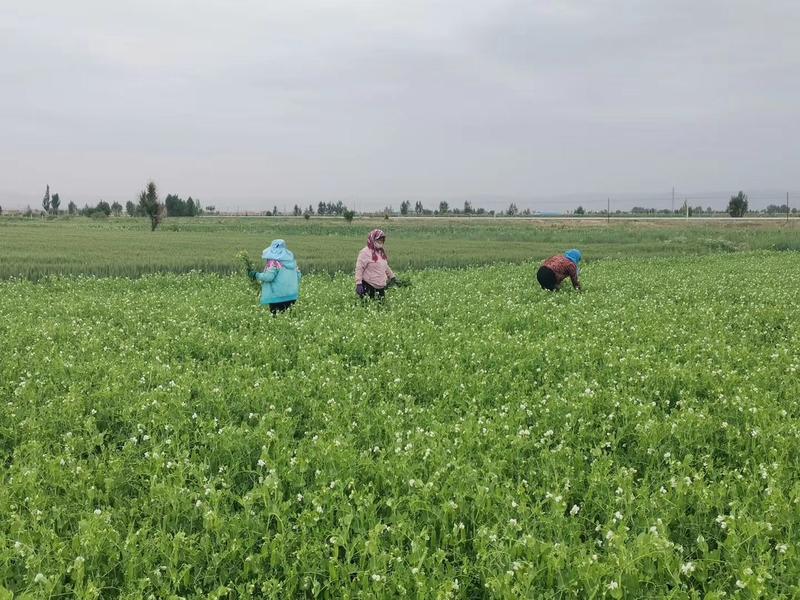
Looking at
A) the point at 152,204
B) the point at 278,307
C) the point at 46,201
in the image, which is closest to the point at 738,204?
the point at 152,204

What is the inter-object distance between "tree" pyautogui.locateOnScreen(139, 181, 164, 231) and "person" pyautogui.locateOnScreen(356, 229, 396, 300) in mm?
60119

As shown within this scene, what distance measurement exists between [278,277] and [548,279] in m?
7.80

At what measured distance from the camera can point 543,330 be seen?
36.7ft

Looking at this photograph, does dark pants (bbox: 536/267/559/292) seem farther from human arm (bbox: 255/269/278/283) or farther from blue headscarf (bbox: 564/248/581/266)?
human arm (bbox: 255/269/278/283)

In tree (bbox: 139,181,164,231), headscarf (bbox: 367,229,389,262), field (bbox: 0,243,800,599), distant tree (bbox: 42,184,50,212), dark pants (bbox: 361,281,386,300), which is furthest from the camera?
distant tree (bbox: 42,184,50,212)

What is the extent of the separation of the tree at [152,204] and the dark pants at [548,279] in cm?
6060

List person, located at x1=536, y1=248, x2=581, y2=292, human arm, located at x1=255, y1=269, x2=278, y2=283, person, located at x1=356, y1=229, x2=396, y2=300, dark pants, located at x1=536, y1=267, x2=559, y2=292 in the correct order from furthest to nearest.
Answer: dark pants, located at x1=536, y1=267, x2=559, y2=292
person, located at x1=536, y1=248, x2=581, y2=292
person, located at x1=356, y1=229, x2=396, y2=300
human arm, located at x1=255, y1=269, x2=278, y2=283


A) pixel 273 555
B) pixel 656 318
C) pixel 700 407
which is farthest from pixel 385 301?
pixel 273 555

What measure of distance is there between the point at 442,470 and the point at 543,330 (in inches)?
267

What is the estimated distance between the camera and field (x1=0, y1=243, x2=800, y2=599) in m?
3.77

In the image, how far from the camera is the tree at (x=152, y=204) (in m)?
68.3

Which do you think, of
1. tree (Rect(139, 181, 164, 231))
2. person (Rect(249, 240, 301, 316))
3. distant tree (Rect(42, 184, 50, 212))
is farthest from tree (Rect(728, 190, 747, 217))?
distant tree (Rect(42, 184, 50, 212))

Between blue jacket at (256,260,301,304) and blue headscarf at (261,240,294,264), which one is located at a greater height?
blue headscarf at (261,240,294,264)

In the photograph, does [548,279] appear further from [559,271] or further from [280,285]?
[280,285]
